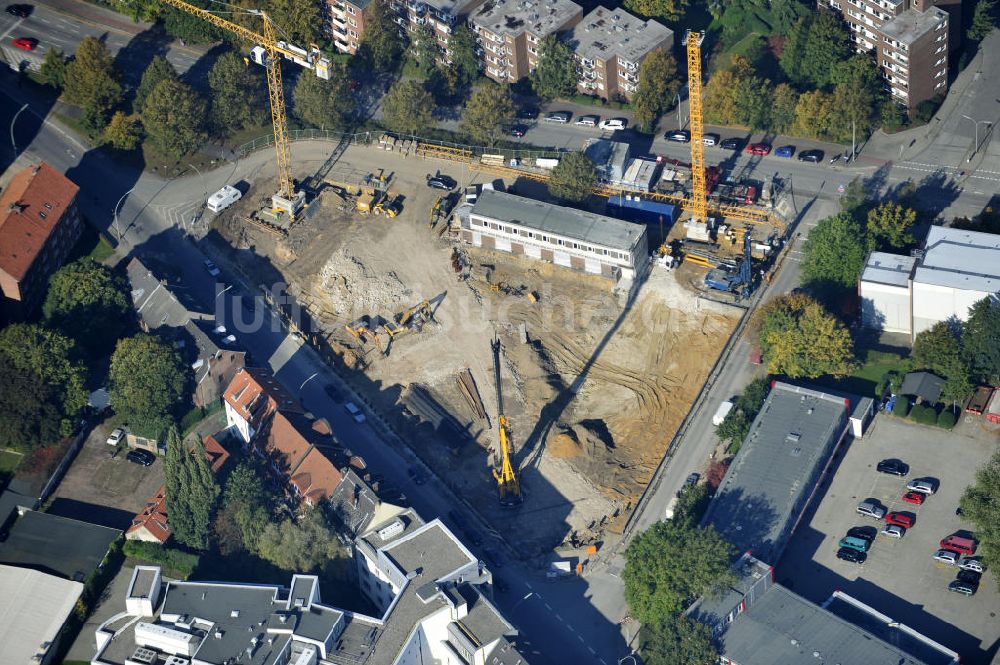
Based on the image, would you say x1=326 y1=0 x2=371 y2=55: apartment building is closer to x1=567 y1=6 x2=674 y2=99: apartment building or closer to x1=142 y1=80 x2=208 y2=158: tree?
x1=142 y1=80 x2=208 y2=158: tree

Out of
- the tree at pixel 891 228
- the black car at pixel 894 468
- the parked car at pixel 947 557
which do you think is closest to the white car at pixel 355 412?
the black car at pixel 894 468

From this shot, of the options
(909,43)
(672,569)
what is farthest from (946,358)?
(909,43)

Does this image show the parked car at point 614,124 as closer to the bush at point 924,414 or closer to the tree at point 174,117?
the tree at point 174,117

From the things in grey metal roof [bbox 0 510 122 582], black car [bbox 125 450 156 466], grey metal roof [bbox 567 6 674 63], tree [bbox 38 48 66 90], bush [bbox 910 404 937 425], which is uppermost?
grey metal roof [bbox 567 6 674 63]

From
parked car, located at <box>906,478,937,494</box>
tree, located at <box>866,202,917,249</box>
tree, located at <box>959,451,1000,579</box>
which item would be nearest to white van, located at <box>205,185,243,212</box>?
tree, located at <box>866,202,917,249</box>

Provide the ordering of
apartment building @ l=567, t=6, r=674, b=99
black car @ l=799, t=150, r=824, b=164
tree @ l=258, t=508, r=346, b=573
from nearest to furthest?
tree @ l=258, t=508, r=346, b=573 → black car @ l=799, t=150, r=824, b=164 → apartment building @ l=567, t=6, r=674, b=99

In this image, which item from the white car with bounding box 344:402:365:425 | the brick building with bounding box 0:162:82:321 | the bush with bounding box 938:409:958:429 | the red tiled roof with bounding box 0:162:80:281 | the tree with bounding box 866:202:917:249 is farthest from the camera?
the red tiled roof with bounding box 0:162:80:281

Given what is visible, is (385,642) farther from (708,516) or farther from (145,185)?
(145,185)
